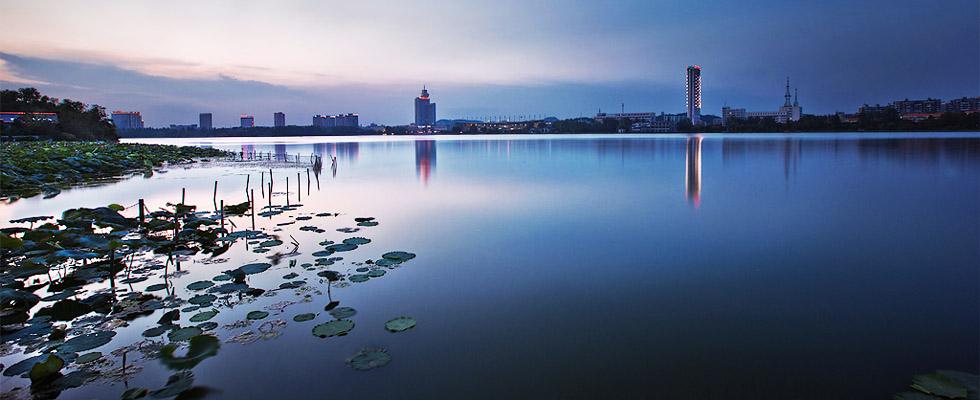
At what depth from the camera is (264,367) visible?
12.7ft

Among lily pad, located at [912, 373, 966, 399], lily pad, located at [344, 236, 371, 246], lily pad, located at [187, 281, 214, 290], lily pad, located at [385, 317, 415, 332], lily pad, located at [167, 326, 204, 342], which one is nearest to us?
lily pad, located at [912, 373, 966, 399]

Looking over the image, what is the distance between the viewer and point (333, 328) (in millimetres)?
4469

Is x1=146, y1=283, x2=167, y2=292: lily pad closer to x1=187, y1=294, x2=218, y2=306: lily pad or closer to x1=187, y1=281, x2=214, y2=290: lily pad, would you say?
x1=187, y1=281, x2=214, y2=290: lily pad

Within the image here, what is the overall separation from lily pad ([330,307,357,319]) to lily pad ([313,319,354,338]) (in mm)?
160

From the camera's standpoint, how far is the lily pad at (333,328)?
4372 millimetres

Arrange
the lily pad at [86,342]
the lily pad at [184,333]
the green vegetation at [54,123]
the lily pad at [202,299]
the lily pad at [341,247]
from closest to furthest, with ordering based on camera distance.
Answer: the lily pad at [86,342] → the lily pad at [184,333] → the lily pad at [202,299] → the lily pad at [341,247] → the green vegetation at [54,123]

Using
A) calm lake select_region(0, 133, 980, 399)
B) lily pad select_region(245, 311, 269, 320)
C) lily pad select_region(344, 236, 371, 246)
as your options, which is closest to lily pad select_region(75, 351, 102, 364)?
calm lake select_region(0, 133, 980, 399)

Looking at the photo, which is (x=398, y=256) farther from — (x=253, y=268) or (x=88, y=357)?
(x=88, y=357)

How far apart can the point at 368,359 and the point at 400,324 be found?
0.72 m

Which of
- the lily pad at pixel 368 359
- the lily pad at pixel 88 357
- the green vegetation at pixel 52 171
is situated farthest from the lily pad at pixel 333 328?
the green vegetation at pixel 52 171

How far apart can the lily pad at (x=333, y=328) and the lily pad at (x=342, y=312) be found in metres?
0.16

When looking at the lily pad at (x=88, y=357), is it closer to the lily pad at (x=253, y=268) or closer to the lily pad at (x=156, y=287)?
the lily pad at (x=156, y=287)

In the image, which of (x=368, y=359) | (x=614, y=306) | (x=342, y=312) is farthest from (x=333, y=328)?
(x=614, y=306)

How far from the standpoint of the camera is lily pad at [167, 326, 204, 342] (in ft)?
13.7
